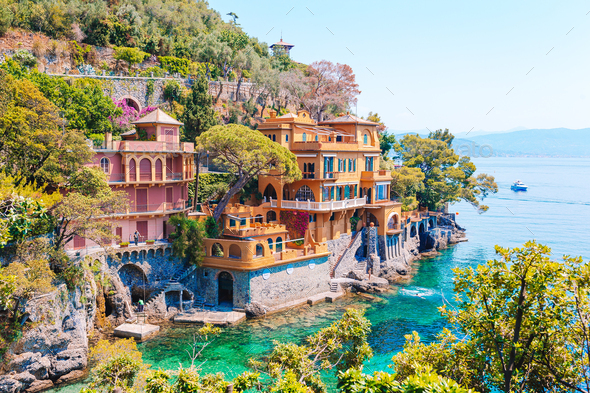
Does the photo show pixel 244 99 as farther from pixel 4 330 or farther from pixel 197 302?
pixel 4 330

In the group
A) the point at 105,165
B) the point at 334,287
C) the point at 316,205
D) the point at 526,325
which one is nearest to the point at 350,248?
the point at 334,287

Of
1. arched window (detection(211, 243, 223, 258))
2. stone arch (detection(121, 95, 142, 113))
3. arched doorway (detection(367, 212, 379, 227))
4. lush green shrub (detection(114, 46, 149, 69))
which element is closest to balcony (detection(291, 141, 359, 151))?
arched doorway (detection(367, 212, 379, 227))

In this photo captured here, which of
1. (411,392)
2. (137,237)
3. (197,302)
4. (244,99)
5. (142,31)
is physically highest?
(142,31)

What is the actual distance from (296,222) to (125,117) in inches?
803

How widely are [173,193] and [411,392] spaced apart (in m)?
29.6

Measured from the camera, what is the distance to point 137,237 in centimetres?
3519

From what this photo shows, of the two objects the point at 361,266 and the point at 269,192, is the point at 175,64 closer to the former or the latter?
the point at 269,192

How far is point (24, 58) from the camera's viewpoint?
49875 millimetres

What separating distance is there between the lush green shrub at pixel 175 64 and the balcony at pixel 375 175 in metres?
26.9

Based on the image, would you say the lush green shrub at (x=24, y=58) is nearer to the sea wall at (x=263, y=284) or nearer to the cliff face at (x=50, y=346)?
the sea wall at (x=263, y=284)

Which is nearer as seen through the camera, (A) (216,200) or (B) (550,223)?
(A) (216,200)

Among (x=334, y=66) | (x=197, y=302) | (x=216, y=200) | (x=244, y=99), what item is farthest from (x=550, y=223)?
(x=197, y=302)

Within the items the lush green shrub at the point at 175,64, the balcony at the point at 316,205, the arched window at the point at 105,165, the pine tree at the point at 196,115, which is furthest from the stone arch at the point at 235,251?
the lush green shrub at the point at 175,64

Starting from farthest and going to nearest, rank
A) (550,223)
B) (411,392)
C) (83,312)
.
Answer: (550,223), (83,312), (411,392)
